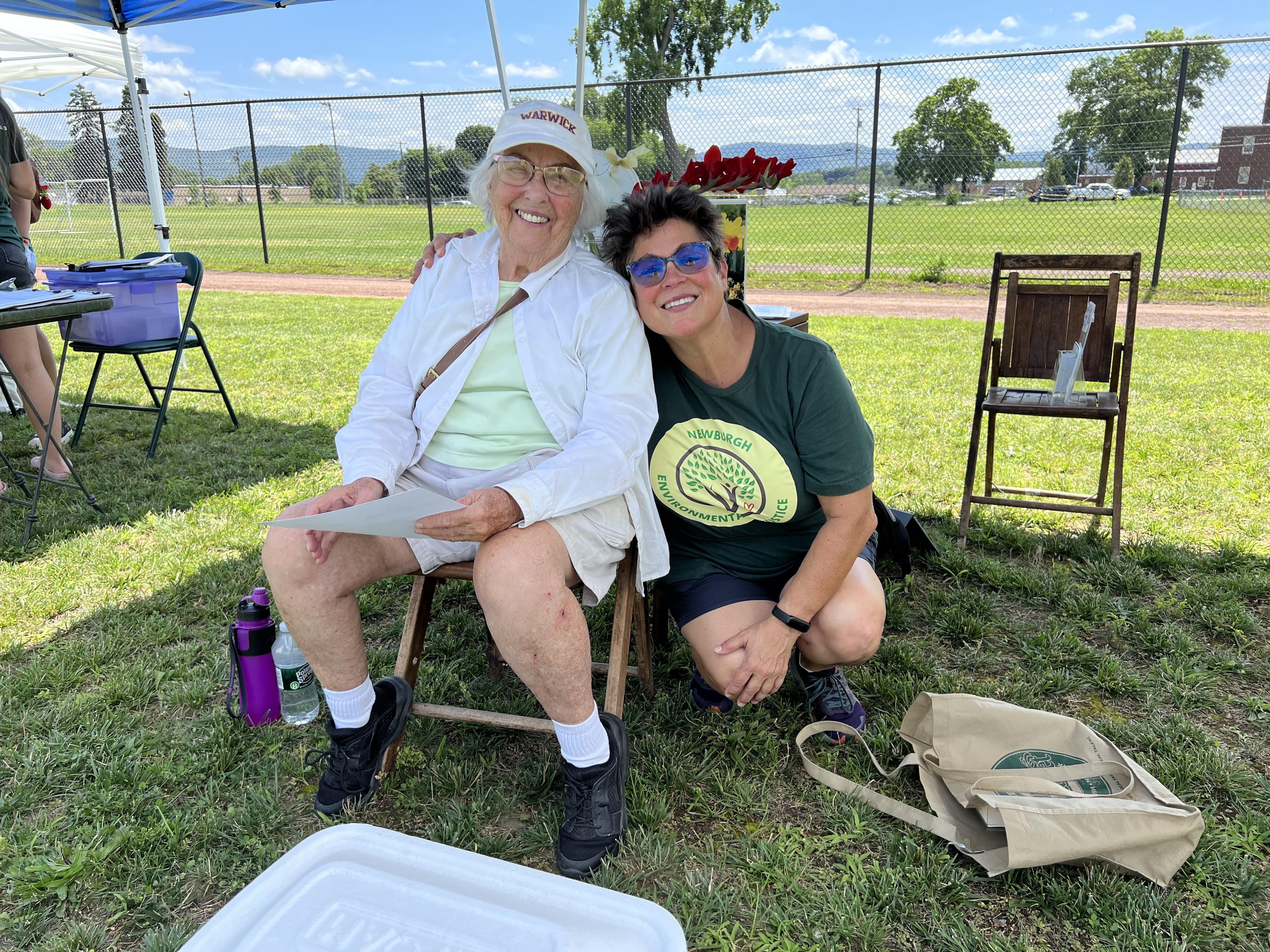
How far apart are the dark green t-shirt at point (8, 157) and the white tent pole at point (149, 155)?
5.20 ft

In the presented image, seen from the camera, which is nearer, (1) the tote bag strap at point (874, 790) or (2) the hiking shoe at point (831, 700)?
(1) the tote bag strap at point (874, 790)

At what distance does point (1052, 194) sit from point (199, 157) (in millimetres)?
15948

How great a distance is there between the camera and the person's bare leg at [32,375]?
4.19 metres

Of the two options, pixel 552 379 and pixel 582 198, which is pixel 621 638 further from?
pixel 582 198

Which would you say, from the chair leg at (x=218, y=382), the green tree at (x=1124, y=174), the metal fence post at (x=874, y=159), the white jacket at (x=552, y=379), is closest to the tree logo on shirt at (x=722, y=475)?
the white jacket at (x=552, y=379)

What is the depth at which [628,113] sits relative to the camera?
10.9 metres

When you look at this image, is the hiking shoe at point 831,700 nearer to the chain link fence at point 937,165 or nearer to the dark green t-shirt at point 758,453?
the dark green t-shirt at point 758,453

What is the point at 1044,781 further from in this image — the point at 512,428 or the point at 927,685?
the point at 512,428

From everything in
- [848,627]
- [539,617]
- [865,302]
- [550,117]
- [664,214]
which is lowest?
[848,627]

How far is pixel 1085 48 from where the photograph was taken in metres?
8.58

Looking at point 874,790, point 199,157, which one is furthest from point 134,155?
point 874,790

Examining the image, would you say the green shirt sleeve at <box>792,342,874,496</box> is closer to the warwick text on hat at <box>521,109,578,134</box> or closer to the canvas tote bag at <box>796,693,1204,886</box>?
the canvas tote bag at <box>796,693,1204,886</box>

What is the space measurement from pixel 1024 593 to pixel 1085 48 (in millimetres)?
7775

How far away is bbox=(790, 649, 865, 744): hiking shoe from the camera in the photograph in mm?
2369
